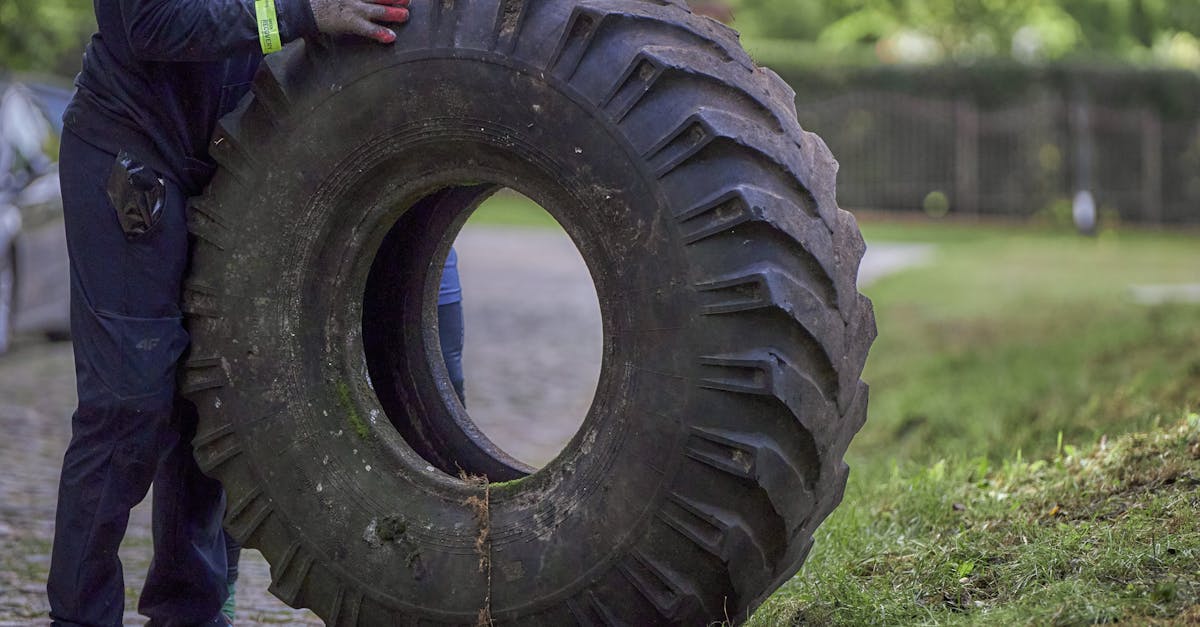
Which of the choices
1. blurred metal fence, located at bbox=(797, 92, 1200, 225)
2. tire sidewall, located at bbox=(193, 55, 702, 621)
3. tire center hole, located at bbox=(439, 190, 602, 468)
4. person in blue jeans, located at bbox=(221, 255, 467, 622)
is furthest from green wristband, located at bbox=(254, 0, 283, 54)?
blurred metal fence, located at bbox=(797, 92, 1200, 225)

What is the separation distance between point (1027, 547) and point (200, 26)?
2.49 m

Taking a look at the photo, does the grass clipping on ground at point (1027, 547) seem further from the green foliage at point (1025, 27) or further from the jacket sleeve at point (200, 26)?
the green foliage at point (1025, 27)

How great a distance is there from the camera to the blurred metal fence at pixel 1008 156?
24.5m

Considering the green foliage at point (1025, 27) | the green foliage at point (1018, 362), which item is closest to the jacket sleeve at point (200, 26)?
the green foliage at point (1018, 362)

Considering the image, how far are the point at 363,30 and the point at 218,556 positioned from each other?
1701 mm

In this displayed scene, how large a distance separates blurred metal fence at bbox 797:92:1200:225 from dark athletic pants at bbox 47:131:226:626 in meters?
22.1

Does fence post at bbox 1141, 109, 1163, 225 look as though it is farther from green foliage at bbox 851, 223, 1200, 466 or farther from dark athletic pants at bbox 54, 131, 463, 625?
dark athletic pants at bbox 54, 131, 463, 625

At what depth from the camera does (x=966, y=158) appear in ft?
82.9

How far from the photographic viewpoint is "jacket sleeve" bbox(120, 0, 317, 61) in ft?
11.1

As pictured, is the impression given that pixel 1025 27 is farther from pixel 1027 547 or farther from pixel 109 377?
pixel 109 377

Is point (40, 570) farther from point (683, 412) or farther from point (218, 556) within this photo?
point (683, 412)

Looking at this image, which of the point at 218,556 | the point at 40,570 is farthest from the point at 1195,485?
the point at 40,570

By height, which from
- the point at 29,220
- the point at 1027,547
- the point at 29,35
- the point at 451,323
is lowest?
the point at 1027,547

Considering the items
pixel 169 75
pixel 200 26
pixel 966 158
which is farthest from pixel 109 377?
pixel 966 158
